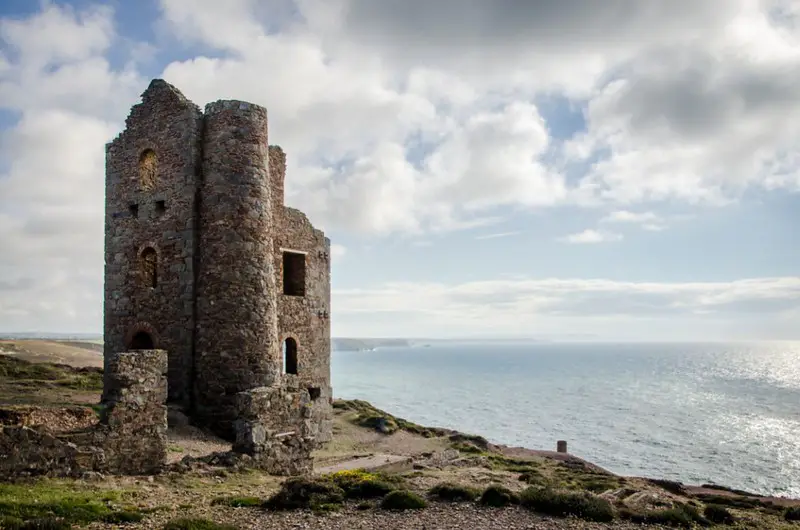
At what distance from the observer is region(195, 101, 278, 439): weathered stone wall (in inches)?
901

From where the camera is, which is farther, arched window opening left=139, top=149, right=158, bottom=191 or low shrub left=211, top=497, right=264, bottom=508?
arched window opening left=139, top=149, right=158, bottom=191

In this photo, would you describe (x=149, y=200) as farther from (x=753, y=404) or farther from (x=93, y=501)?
(x=753, y=404)

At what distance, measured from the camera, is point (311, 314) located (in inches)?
1163

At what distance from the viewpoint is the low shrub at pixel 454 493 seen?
50.9 ft

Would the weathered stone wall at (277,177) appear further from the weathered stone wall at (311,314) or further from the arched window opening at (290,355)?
the arched window opening at (290,355)

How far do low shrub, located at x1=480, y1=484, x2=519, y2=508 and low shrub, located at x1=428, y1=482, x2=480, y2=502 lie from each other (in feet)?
1.10

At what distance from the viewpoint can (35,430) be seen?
1424 cm

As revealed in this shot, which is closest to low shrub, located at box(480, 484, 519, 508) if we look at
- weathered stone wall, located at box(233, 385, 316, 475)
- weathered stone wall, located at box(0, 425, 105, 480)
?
weathered stone wall, located at box(233, 385, 316, 475)

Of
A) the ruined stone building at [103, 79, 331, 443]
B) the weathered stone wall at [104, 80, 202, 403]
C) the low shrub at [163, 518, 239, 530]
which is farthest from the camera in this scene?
the weathered stone wall at [104, 80, 202, 403]

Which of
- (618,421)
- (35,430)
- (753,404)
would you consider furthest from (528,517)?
(753,404)

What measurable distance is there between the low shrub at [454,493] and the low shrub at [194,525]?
5.62 m

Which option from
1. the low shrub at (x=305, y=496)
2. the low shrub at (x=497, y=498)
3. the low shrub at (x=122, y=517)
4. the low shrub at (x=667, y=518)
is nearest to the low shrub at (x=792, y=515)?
the low shrub at (x=667, y=518)

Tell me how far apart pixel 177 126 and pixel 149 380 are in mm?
11272

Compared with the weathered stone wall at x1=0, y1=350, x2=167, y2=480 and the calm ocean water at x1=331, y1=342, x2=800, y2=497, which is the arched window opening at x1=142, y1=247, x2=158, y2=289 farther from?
the calm ocean water at x1=331, y1=342, x2=800, y2=497
